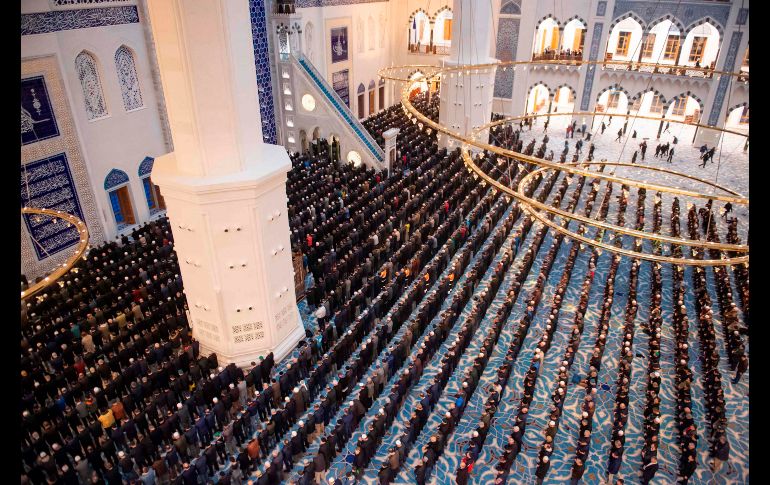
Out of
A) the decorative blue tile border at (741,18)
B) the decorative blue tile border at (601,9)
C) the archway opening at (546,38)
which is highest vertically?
the decorative blue tile border at (601,9)

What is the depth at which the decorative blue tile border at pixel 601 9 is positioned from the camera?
1775cm

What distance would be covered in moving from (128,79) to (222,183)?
6684 mm

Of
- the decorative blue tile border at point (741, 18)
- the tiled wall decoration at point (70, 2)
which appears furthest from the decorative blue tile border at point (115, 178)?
the decorative blue tile border at point (741, 18)

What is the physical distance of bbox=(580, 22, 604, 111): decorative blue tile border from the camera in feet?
59.5

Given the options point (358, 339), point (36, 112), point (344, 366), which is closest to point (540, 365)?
point (358, 339)

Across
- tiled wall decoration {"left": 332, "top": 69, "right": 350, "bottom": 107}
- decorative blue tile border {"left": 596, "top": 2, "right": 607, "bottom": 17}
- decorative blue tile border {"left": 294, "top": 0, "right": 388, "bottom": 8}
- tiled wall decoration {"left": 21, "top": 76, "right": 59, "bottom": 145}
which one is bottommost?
tiled wall decoration {"left": 332, "top": 69, "right": 350, "bottom": 107}

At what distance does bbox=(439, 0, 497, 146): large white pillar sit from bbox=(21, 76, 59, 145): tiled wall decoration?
33.6 feet

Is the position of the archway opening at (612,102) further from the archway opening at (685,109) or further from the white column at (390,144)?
the white column at (390,144)

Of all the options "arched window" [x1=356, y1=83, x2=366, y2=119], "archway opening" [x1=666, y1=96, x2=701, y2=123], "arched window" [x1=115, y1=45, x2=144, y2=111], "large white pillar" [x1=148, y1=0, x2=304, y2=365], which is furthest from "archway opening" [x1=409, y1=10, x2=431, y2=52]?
"large white pillar" [x1=148, y1=0, x2=304, y2=365]

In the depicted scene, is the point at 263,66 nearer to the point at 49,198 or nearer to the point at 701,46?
the point at 49,198

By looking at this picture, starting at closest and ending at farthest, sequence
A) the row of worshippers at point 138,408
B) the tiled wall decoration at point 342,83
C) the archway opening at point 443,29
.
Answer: the row of worshippers at point 138,408 → the tiled wall decoration at point 342,83 → the archway opening at point 443,29

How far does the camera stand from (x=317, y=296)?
902cm

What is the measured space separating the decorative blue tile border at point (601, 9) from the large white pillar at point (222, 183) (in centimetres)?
1556

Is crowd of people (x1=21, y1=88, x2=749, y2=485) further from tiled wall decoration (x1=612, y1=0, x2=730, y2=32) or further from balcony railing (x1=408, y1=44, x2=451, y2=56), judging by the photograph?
balcony railing (x1=408, y1=44, x2=451, y2=56)
